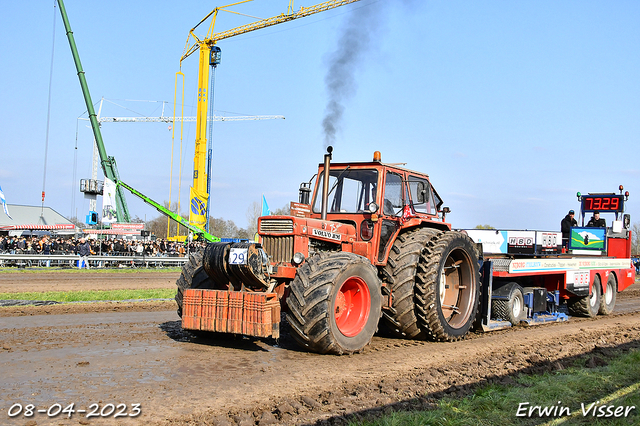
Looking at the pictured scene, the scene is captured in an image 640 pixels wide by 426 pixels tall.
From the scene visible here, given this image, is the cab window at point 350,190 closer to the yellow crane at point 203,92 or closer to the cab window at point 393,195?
the cab window at point 393,195

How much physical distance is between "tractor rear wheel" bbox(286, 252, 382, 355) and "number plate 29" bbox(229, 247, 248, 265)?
27.8 inches

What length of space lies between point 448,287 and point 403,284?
1862mm

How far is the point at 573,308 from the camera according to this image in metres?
Answer: 12.7

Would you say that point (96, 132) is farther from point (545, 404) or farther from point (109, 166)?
point (545, 404)

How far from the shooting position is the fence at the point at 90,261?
2477 centimetres

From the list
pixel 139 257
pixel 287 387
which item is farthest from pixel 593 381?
pixel 139 257

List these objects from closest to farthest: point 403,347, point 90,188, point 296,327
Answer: point 296,327
point 403,347
point 90,188

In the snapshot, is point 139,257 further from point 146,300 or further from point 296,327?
point 296,327

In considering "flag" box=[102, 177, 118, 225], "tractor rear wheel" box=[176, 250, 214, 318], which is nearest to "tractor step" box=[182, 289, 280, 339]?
"tractor rear wheel" box=[176, 250, 214, 318]

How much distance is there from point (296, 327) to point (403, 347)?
192cm

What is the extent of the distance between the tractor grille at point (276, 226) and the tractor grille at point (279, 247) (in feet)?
0.23

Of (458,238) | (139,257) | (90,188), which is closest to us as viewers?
(458,238)

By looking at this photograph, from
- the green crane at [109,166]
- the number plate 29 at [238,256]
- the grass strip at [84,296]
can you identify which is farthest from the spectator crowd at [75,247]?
the number plate 29 at [238,256]

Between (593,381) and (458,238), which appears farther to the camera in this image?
(458,238)
